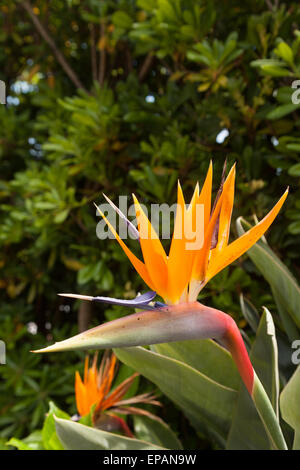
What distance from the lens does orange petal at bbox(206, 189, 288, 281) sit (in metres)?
0.29

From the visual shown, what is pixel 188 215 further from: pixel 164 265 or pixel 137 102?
pixel 137 102

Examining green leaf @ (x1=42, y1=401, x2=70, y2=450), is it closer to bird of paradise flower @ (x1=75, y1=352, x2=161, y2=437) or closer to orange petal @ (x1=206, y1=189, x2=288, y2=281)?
bird of paradise flower @ (x1=75, y1=352, x2=161, y2=437)

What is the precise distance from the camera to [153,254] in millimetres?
305

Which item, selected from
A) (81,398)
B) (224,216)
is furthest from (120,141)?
(224,216)

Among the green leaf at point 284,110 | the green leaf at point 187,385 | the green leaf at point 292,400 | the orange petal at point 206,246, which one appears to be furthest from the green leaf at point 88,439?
the green leaf at point 284,110

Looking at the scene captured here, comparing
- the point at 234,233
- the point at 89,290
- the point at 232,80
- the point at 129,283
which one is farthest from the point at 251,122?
the point at 89,290

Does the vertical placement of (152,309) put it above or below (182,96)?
below

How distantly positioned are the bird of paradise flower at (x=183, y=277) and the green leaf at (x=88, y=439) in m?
0.26

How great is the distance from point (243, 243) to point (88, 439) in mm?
339

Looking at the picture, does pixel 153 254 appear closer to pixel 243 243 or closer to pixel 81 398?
pixel 243 243

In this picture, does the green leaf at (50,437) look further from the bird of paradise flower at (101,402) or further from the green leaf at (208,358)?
the green leaf at (208,358)

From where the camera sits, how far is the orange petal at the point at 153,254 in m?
0.30

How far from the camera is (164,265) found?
0.31m

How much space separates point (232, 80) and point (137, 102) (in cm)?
20
